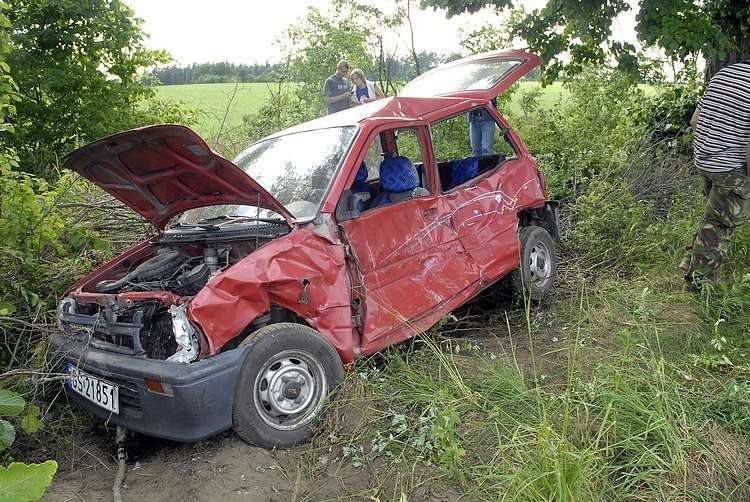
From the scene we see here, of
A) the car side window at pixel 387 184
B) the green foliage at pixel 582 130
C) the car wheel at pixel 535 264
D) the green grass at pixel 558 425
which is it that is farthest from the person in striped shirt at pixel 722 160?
the green foliage at pixel 582 130

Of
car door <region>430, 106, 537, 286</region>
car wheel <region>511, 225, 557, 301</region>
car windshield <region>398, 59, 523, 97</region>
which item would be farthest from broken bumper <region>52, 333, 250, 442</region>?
car windshield <region>398, 59, 523, 97</region>

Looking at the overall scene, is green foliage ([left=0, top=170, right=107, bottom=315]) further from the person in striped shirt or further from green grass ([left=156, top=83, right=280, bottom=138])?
the person in striped shirt

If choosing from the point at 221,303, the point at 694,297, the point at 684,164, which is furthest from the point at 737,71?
the point at 221,303

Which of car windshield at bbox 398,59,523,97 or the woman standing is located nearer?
car windshield at bbox 398,59,523,97

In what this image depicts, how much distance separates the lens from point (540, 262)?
17.5 ft

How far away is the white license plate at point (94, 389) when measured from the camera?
3.14 meters

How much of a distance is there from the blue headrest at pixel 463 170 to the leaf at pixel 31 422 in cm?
351

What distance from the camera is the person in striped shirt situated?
4.43 metres

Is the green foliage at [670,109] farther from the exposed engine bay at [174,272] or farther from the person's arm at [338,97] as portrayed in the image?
the exposed engine bay at [174,272]

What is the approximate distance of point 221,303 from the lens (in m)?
3.09

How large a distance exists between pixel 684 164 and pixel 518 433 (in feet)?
17.7

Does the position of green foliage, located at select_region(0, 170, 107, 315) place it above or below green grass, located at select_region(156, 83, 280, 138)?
below

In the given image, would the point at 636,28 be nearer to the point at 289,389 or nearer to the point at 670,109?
the point at 670,109

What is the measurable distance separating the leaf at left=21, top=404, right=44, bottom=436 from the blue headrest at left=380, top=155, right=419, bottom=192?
252cm
